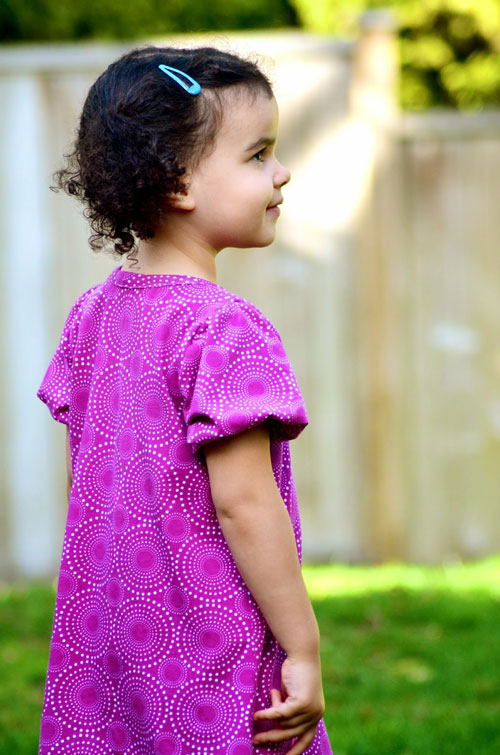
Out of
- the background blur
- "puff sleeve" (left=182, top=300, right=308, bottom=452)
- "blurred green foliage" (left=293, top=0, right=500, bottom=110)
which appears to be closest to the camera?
"puff sleeve" (left=182, top=300, right=308, bottom=452)

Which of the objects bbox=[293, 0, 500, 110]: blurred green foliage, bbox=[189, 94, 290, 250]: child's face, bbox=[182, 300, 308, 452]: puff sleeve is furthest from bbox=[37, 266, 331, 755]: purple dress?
bbox=[293, 0, 500, 110]: blurred green foliage

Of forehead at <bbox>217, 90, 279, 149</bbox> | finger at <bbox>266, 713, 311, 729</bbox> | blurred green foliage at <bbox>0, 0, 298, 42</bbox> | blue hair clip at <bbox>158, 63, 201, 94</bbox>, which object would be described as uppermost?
blurred green foliage at <bbox>0, 0, 298, 42</bbox>

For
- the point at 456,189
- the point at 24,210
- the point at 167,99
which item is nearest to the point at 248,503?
the point at 167,99

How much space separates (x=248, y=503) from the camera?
153 cm

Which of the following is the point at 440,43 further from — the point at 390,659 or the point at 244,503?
the point at 244,503

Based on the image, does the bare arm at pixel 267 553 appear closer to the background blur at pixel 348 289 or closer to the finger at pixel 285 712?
the finger at pixel 285 712

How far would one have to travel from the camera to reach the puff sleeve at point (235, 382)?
4.93 feet

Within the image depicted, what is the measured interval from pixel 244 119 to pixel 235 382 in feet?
1.39

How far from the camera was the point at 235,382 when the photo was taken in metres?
1.53

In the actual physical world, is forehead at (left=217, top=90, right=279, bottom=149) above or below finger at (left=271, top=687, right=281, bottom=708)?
above

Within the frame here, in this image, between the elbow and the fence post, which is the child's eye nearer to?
the elbow

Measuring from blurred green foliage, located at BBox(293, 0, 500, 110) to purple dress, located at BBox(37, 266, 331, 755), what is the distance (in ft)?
32.6

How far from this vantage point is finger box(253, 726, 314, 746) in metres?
1.56

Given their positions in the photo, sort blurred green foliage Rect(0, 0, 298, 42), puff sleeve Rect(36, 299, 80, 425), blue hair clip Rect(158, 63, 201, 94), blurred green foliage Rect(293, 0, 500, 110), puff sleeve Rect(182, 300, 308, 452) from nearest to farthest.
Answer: puff sleeve Rect(182, 300, 308, 452) < blue hair clip Rect(158, 63, 201, 94) < puff sleeve Rect(36, 299, 80, 425) < blurred green foliage Rect(0, 0, 298, 42) < blurred green foliage Rect(293, 0, 500, 110)
